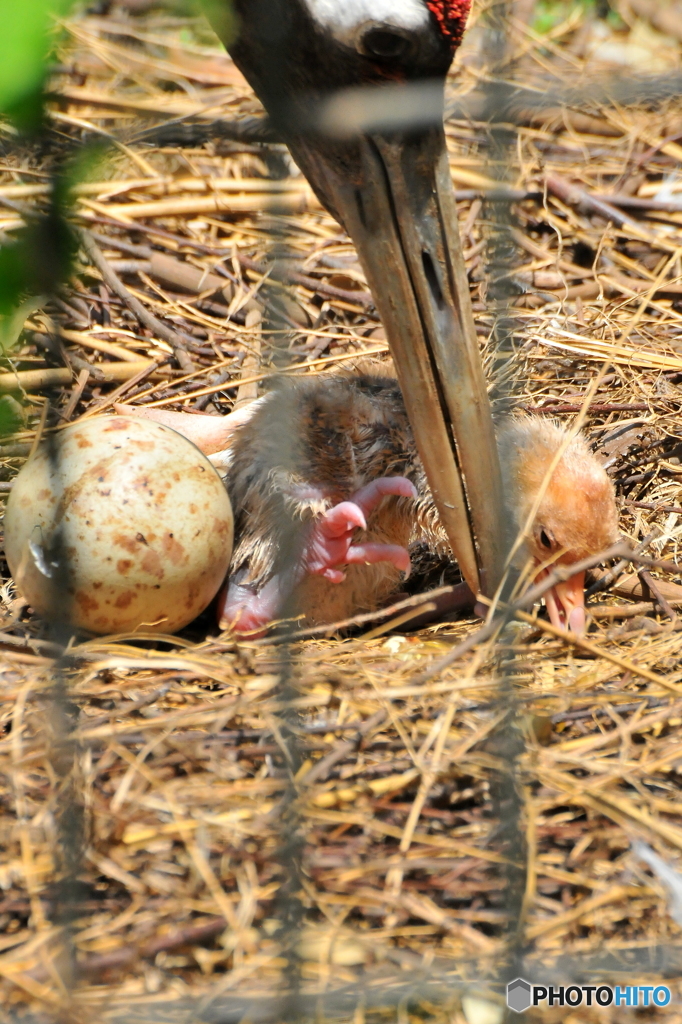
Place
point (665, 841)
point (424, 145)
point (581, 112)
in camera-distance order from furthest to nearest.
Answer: point (581, 112)
point (424, 145)
point (665, 841)

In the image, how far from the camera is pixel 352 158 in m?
1.85

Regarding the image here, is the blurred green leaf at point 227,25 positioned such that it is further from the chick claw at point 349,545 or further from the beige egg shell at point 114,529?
the chick claw at point 349,545

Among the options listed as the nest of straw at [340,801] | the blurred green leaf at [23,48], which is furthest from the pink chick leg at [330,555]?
the blurred green leaf at [23,48]

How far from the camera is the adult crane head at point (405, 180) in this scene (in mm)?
1733

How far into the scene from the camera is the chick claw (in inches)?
84.7

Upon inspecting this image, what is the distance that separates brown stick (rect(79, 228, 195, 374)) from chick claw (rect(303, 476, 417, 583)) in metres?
0.86

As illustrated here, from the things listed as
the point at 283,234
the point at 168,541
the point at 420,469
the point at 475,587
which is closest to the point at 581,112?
the point at 420,469

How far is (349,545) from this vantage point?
221cm

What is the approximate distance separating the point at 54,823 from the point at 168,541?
0.62m

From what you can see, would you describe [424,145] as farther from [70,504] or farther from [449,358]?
[70,504]

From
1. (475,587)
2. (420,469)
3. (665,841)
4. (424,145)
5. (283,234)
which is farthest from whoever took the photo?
(420,469)

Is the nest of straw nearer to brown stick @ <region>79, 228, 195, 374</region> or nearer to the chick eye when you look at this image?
the chick eye

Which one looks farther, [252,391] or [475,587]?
[252,391]

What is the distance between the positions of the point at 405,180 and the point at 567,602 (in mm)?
867
